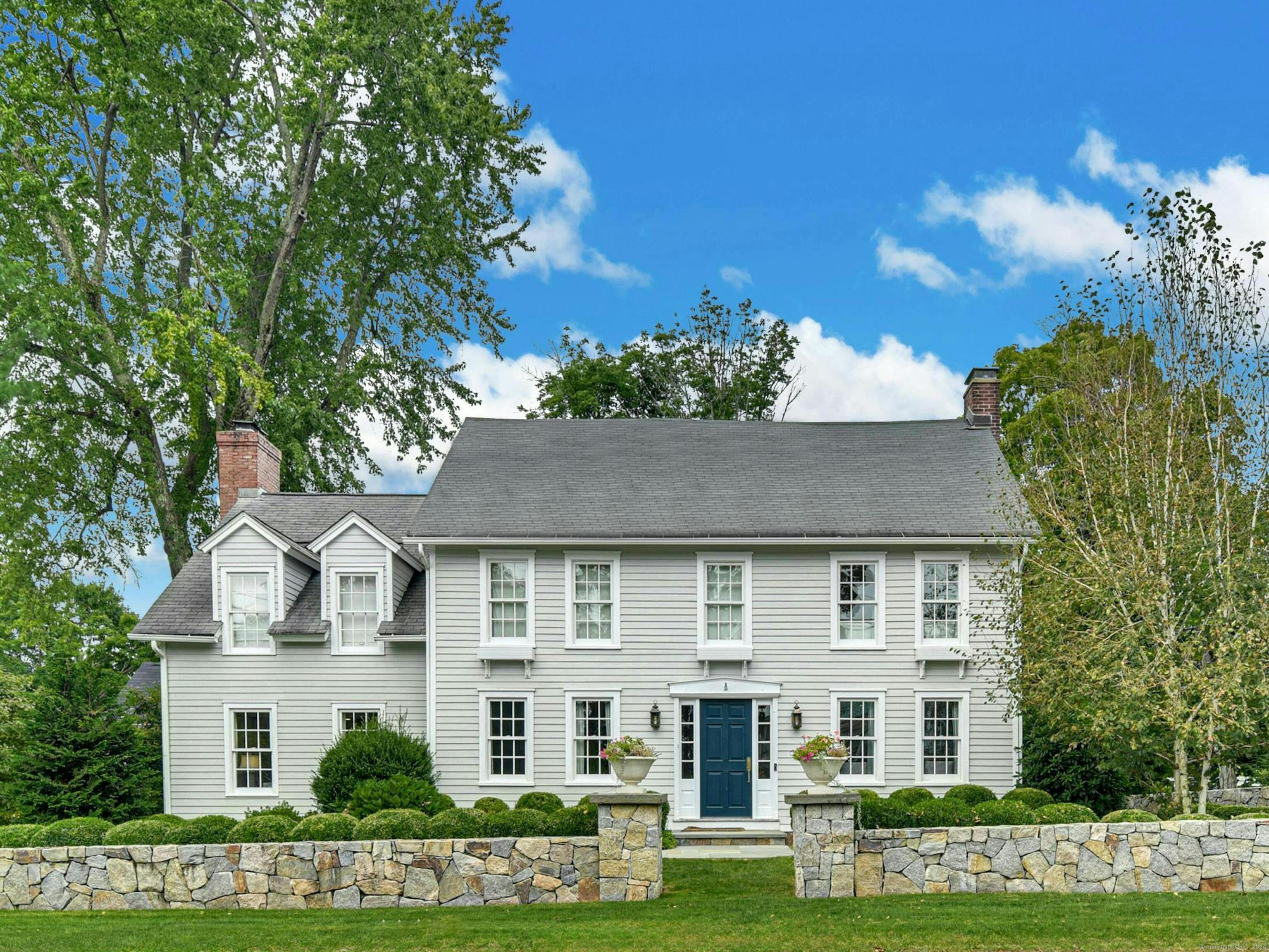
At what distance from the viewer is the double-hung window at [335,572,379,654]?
66.8 feet

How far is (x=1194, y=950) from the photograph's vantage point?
10.0 m

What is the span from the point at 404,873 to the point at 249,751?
354 inches

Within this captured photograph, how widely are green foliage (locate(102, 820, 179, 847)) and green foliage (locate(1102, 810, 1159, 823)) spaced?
1194 cm

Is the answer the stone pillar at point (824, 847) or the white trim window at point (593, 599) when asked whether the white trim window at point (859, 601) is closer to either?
the white trim window at point (593, 599)

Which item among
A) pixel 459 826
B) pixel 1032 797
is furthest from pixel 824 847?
pixel 1032 797

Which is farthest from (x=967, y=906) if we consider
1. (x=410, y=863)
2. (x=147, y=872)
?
(x=147, y=872)

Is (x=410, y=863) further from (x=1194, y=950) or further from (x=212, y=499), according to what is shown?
(x=212, y=499)

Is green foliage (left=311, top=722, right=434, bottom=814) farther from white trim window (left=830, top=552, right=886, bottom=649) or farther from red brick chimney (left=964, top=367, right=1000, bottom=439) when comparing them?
red brick chimney (left=964, top=367, right=1000, bottom=439)

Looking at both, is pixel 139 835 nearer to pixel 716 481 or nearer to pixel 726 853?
pixel 726 853

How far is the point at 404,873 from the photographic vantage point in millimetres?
12547

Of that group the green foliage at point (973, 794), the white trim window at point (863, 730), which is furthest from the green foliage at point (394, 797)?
the green foliage at point (973, 794)

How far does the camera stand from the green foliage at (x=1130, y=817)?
42.5 feet

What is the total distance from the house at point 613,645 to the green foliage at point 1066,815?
5472 mm

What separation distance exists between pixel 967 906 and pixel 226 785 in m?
14.5
